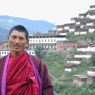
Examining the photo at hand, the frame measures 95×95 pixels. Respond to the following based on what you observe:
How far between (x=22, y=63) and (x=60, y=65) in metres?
26.0

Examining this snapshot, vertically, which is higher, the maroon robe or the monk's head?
the monk's head

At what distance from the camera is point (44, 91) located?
10.7 feet

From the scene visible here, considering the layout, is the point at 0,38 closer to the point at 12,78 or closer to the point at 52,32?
the point at 52,32

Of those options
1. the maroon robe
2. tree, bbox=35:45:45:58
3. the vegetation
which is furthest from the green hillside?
the maroon robe

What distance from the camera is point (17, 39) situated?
10.8 ft

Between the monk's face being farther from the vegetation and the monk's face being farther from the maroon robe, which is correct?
the vegetation

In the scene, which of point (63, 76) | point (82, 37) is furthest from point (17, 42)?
point (82, 37)

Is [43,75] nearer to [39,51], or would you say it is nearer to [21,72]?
[21,72]

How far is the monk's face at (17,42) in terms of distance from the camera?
129 inches

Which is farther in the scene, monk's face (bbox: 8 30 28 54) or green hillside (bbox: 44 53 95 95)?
green hillside (bbox: 44 53 95 95)

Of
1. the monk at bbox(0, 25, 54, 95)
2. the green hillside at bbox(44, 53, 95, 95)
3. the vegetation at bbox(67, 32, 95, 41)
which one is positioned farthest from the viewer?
the vegetation at bbox(67, 32, 95, 41)

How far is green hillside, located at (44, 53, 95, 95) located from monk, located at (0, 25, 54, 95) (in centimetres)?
2003

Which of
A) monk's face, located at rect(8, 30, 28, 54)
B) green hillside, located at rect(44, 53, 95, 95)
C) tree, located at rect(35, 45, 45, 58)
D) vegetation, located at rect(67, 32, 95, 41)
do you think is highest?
vegetation, located at rect(67, 32, 95, 41)

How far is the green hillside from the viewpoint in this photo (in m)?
24.1
